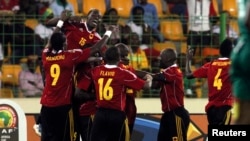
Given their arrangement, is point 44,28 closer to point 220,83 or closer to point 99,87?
point 99,87

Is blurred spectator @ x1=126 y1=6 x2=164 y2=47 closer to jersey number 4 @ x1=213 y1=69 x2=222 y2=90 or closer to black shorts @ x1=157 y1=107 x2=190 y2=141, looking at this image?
black shorts @ x1=157 y1=107 x2=190 y2=141

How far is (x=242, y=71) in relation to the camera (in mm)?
4750

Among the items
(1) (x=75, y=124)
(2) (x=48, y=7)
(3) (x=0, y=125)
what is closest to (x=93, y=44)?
(1) (x=75, y=124)

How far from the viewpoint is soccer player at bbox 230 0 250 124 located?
466 centimetres

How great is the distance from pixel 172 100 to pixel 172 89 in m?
0.16

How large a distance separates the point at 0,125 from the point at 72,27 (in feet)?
8.45

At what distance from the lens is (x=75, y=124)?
12.0m

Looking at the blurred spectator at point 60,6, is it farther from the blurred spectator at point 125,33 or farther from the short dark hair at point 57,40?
the short dark hair at point 57,40

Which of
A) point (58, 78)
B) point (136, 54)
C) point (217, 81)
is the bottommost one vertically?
point (217, 81)

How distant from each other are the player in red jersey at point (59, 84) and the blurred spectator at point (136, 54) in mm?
2506

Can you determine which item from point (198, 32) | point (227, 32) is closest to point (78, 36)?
point (198, 32)

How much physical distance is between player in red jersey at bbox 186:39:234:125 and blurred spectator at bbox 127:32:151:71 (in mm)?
1797

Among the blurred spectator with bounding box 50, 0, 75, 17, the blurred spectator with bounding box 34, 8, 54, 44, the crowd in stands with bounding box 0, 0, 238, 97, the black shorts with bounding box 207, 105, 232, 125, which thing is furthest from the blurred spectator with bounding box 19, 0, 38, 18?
the black shorts with bounding box 207, 105, 232, 125

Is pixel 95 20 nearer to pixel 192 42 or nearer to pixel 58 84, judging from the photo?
pixel 58 84
